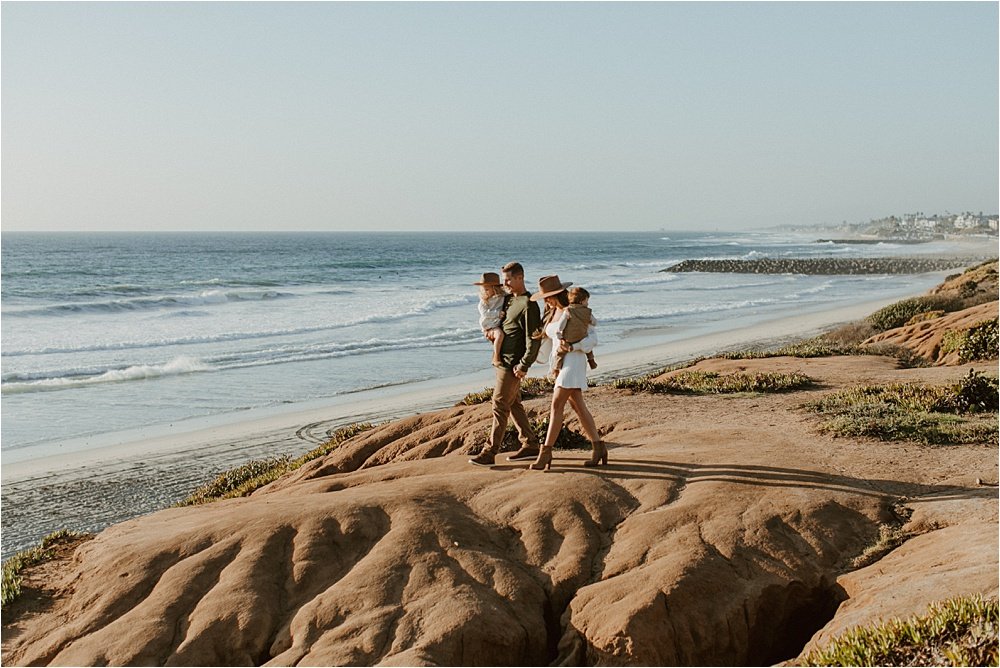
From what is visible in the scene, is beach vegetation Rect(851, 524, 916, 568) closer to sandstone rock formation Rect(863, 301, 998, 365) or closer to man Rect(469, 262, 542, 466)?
man Rect(469, 262, 542, 466)

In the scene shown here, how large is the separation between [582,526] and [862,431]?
15.0 feet

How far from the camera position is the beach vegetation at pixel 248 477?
11.2m

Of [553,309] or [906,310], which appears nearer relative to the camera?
[553,309]

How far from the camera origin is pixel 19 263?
85.4 metres

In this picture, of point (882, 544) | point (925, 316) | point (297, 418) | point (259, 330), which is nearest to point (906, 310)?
point (925, 316)

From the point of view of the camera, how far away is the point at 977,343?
1600 centimetres

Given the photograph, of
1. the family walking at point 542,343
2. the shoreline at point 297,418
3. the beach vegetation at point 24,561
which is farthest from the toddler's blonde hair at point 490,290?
the shoreline at point 297,418

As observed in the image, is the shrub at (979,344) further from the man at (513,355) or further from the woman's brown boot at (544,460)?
the woman's brown boot at (544,460)

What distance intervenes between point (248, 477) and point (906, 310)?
1977 cm

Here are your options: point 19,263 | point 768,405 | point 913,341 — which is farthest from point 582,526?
point 19,263

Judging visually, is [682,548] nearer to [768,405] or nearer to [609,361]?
[768,405]

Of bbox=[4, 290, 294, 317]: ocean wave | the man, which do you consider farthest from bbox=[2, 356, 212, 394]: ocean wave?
bbox=[4, 290, 294, 317]: ocean wave

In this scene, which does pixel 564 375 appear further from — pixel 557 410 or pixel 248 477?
pixel 248 477

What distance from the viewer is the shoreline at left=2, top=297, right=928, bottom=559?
11648 millimetres
